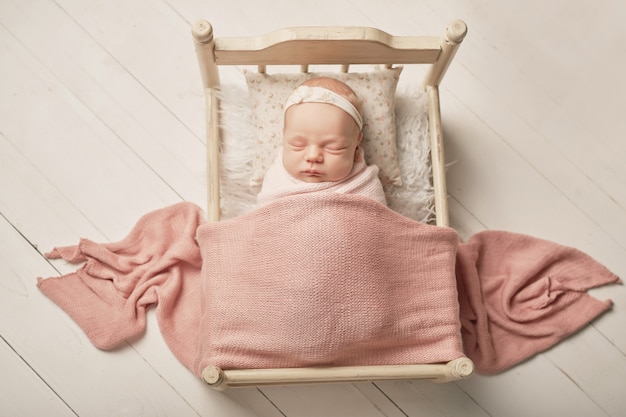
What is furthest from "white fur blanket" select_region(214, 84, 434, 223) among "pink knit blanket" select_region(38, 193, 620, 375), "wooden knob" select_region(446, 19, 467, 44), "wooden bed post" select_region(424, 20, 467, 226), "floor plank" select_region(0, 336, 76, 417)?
"floor plank" select_region(0, 336, 76, 417)

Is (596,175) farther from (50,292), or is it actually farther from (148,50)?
(50,292)

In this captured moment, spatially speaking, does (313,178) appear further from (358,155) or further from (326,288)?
(326,288)

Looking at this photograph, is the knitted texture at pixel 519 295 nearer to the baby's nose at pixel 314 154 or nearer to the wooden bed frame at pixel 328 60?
the wooden bed frame at pixel 328 60

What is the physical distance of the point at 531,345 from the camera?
1.46m

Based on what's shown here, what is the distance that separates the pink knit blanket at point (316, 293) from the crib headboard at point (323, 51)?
0.18 m

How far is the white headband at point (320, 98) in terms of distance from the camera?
1243 millimetres

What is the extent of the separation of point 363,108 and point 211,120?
1.21ft

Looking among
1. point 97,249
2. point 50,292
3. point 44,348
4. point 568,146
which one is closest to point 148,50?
point 97,249

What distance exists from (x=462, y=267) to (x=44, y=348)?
108 centimetres

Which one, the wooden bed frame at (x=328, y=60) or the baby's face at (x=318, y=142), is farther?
the baby's face at (x=318, y=142)

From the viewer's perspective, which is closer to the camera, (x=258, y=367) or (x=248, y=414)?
(x=258, y=367)

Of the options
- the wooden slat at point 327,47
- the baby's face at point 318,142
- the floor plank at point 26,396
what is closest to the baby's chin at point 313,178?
the baby's face at point 318,142

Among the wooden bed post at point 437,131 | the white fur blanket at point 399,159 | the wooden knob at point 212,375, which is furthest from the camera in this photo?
the white fur blanket at point 399,159

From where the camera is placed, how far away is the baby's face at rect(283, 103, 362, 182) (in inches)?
48.6
